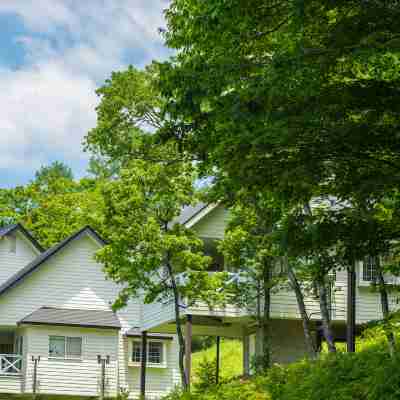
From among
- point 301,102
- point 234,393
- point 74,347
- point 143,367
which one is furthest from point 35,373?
point 301,102

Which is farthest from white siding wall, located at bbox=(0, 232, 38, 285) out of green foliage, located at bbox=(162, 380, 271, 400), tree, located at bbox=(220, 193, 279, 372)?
green foliage, located at bbox=(162, 380, 271, 400)

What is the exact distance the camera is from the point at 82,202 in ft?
188

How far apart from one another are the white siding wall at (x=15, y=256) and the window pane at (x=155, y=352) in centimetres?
871

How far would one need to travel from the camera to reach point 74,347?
36.8 metres

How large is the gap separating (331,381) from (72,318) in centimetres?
2176

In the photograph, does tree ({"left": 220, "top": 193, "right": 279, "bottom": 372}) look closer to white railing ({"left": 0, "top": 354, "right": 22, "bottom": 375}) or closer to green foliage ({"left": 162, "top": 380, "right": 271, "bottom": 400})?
green foliage ({"left": 162, "top": 380, "right": 271, "bottom": 400})

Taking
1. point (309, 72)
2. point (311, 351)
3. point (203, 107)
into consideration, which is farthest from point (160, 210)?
point (309, 72)

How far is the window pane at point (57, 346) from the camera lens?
36.6 m

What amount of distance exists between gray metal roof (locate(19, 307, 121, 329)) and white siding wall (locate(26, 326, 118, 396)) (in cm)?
34

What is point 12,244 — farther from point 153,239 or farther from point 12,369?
point 153,239

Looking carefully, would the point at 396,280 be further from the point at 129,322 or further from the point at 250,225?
the point at 129,322

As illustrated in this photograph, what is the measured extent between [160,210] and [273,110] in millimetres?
14638

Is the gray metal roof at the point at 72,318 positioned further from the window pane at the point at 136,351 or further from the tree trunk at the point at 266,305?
the tree trunk at the point at 266,305

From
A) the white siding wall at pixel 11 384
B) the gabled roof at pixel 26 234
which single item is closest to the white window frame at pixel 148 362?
the white siding wall at pixel 11 384
